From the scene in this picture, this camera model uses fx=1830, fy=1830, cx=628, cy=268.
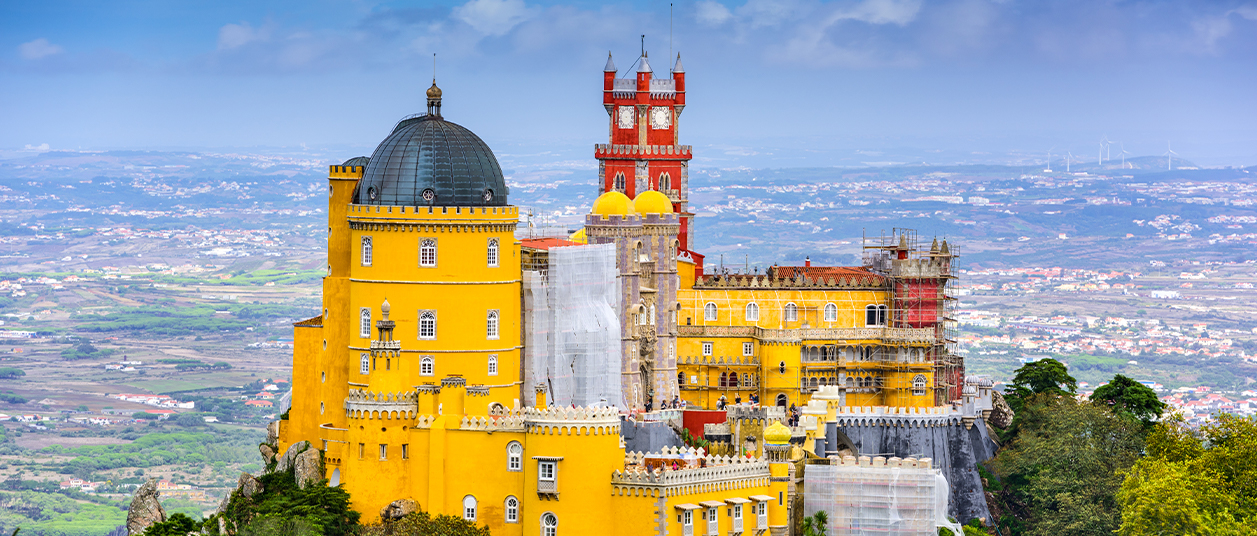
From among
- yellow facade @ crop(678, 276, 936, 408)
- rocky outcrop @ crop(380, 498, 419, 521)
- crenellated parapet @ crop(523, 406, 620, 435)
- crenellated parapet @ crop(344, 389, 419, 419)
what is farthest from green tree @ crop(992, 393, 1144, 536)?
crenellated parapet @ crop(344, 389, 419, 419)

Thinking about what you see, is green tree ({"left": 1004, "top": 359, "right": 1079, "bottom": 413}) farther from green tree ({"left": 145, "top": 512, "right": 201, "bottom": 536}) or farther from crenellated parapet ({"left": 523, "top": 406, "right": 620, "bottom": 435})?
green tree ({"left": 145, "top": 512, "right": 201, "bottom": 536})

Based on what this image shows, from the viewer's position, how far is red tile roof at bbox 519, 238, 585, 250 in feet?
339

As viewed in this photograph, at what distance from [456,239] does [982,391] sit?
43.4 m

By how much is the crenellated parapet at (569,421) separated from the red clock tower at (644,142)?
4440cm

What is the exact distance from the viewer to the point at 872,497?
3686 inches

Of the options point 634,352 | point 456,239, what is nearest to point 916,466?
point 634,352

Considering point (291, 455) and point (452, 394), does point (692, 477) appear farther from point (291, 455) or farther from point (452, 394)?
point (291, 455)

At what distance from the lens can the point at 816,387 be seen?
115m

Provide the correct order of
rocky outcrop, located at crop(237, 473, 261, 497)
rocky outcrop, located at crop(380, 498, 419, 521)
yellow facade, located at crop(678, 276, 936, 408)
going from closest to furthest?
rocky outcrop, located at crop(380, 498, 419, 521) < rocky outcrop, located at crop(237, 473, 261, 497) < yellow facade, located at crop(678, 276, 936, 408)

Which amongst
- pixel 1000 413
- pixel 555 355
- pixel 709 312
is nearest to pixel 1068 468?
pixel 1000 413

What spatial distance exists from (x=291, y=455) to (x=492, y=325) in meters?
12.1

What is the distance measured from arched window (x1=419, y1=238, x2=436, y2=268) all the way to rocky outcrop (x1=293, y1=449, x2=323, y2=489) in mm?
10933

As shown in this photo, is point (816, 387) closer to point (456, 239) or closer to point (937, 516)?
point (937, 516)

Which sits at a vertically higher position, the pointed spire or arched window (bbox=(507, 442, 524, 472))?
the pointed spire
